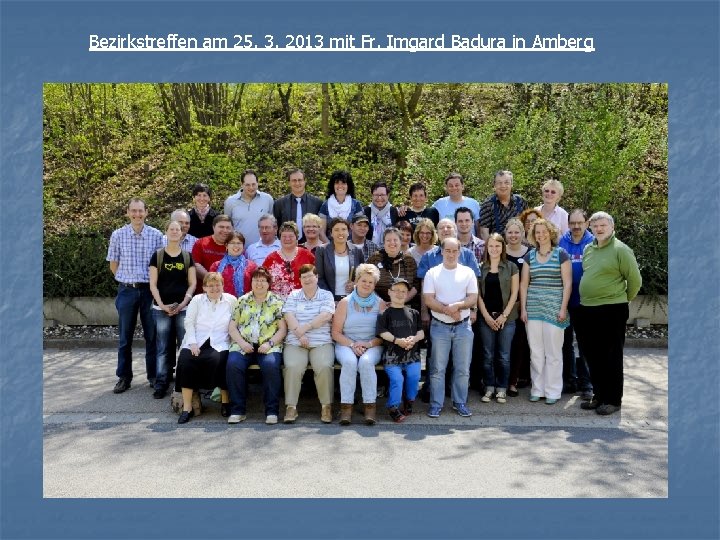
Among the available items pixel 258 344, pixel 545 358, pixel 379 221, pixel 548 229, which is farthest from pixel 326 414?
pixel 548 229

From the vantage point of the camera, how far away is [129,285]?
8609 millimetres

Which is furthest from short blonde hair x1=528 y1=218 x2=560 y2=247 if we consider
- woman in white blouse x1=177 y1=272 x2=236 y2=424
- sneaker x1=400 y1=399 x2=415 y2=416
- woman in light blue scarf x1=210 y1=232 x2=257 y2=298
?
woman in white blouse x1=177 y1=272 x2=236 y2=424

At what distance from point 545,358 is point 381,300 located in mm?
1777

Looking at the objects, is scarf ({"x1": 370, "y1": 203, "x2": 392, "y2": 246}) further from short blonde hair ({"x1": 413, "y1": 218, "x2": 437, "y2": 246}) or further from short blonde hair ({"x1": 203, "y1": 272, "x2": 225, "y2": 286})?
short blonde hair ({"x1": 203, "y1": 272, "x2": 225, "y2": 286})

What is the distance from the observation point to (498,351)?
8.13 meters

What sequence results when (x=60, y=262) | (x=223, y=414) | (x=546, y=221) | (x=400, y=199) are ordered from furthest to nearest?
(x=400, y=199) → (x=60, y=262) → (x=546, y=221) → (x=223, y=414)

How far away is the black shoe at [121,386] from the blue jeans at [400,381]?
2.94 meters

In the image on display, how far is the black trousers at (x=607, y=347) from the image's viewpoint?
7.64 meters

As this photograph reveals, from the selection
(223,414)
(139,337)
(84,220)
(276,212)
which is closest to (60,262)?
(139,337)

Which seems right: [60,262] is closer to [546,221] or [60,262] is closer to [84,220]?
[84,220]

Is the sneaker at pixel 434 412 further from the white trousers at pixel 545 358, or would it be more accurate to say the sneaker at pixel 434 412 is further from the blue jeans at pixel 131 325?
the blue jeans at pixel 131 325

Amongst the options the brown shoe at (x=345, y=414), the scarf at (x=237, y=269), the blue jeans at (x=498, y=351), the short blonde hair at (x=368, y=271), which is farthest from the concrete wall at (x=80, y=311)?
the blue jeans at (x=498, y=351)

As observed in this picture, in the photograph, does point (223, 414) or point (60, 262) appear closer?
point (223, 414)

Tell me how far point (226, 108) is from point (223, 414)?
32.2 ft
